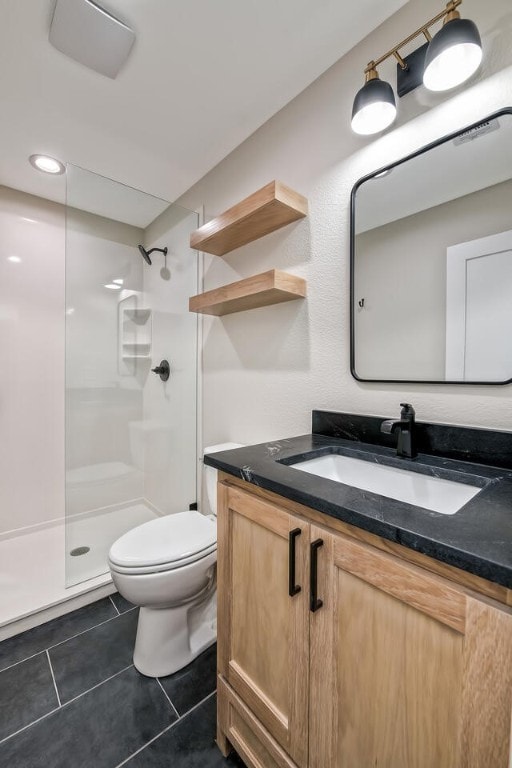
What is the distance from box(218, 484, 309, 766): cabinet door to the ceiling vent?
5.30 ft

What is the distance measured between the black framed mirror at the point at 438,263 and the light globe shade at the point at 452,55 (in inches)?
5.3

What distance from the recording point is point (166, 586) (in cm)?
124

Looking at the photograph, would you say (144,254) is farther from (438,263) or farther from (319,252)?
(438,263)

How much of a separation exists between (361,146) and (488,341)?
0.86 metres

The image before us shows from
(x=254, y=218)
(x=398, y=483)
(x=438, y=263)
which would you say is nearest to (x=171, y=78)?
(x=254, y=218)

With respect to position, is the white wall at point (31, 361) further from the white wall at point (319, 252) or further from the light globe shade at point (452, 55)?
the light globe shade at point (452, 55)

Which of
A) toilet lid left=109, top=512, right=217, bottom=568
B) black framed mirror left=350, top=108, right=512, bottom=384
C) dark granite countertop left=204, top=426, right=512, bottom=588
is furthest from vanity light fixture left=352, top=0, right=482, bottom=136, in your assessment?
toilet lid left=109, top=512, right=217, bottom=568

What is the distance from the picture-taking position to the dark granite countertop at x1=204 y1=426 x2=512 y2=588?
1.59 ft

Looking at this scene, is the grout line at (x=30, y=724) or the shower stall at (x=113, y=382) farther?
the shower stall at (x=113, y=382)

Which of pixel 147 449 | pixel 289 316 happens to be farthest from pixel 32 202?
pixel 289 316

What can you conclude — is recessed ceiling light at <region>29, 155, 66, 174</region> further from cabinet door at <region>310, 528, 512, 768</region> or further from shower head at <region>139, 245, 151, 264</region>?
cabinet door at <region>310, 528, 512, 768</region>

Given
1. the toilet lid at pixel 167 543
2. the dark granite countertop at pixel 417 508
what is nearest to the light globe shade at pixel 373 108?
the dark granite countertop at pixel 417 508

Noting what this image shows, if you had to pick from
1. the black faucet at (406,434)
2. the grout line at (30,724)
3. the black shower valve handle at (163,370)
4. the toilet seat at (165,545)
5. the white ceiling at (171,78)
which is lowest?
the grout line at (30,724)

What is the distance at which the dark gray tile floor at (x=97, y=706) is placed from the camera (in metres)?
1.03
